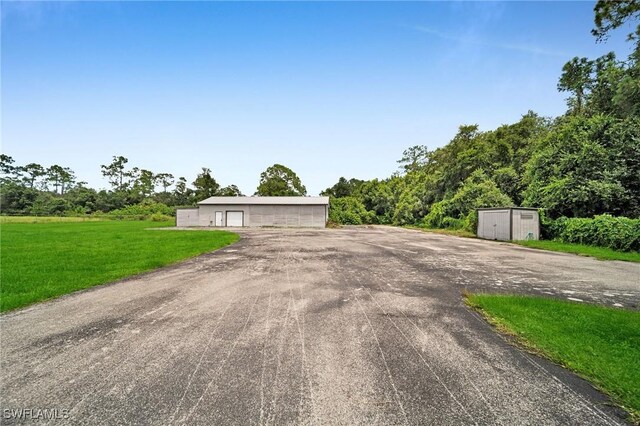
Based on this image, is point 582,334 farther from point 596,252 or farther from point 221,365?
point 596,252

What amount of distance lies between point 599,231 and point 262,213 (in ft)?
89.0

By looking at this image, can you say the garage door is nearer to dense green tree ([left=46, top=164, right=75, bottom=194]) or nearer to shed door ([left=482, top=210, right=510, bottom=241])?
shed door ([left=482, top=210, right=510, bottom=241])

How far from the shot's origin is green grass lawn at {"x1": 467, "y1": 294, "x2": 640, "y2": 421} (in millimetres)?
2721

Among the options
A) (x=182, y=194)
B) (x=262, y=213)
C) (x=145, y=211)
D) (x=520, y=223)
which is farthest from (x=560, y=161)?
(x=182, y=194)

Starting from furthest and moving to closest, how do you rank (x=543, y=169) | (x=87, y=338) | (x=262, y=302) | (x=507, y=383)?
(x=543, y=169), (x=262, y=302), (x=87, y=338), (x=507, y=383)

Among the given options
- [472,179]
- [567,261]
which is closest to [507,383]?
[567,261]

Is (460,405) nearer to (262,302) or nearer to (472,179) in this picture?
(262,302)

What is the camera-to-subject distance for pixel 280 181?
63938mm

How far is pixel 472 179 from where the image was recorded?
28.5 metres

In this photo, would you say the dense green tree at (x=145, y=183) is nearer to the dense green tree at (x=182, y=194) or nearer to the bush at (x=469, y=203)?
the dense green tree at (x=182, y=194)

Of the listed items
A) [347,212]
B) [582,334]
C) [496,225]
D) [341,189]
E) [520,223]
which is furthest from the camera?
[341,189]

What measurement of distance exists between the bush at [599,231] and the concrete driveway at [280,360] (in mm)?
8327

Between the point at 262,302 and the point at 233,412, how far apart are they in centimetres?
282

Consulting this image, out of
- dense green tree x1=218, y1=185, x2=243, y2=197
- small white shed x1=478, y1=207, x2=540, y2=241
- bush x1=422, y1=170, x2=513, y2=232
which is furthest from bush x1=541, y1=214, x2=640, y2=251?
dense green tree x1=218, y1=185, x2=243, y2=197
